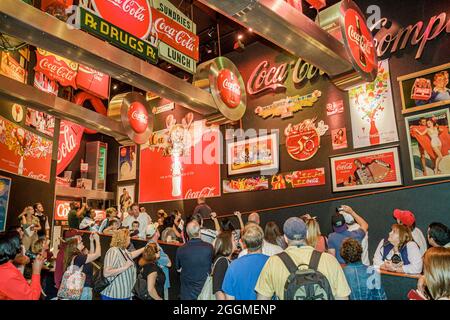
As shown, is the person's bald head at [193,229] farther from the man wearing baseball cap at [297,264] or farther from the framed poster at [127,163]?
the framed poster at [127,163]

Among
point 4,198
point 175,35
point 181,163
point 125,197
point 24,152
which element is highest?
point 175,35

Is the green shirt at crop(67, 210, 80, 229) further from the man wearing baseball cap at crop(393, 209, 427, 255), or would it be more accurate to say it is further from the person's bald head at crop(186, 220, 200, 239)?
the man wearing baseball cap at crop(393, 209, 427, 255)

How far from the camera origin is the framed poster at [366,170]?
6383mm

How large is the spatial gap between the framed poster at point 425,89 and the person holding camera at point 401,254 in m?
3.37

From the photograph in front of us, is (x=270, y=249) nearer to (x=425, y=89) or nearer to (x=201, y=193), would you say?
(x=425, y=89)

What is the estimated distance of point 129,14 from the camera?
4.43m

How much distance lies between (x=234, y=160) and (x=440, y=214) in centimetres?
459

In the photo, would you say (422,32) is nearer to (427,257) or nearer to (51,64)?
(427,257)

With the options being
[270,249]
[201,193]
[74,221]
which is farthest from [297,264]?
[201,193]

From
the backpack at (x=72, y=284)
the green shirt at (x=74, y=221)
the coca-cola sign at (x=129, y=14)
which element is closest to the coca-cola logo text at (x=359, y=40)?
the coca-cola sign at (x=129, y=14)

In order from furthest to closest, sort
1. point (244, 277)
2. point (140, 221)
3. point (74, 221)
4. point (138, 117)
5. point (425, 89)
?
point (140, 221) → point (74, 221) → point (138, 117) → point (425, 89) → point (244, 277)

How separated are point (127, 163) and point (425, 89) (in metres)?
8.85

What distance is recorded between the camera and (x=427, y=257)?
7.41ft

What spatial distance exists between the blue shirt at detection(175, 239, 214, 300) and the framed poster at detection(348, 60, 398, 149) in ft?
14.6
